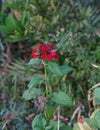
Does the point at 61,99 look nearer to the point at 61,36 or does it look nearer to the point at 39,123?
the point at 39,123

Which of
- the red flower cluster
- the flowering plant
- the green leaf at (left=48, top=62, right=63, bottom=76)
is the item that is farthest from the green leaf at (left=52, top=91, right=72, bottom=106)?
the red flower cluster

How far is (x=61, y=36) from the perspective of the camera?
3195 millimetres

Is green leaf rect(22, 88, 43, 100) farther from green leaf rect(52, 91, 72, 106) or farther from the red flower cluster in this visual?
the red flower cluster

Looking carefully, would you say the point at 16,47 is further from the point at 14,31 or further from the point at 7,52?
the point at 14,31

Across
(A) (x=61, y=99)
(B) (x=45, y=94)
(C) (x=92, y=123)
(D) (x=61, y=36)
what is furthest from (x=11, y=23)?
(C) (x=92, y=123)

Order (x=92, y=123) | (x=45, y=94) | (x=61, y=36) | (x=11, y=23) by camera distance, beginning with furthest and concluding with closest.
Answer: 1. (x=11, y=23)
2. (x=61, y=36)
3. (x=45, y=94)
4. (x=92, y=123)

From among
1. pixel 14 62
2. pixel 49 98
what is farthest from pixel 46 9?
pixel 49 98

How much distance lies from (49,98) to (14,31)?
1090 millimetres

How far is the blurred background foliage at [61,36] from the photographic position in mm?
3227

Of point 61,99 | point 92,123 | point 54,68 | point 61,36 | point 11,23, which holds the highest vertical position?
point 11,23

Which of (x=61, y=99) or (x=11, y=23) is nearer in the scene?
(x=61, y=99)

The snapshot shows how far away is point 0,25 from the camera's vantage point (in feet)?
11.5

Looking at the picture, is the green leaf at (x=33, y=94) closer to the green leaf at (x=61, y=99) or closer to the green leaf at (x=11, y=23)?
the green leaf at (x=61, y=99)

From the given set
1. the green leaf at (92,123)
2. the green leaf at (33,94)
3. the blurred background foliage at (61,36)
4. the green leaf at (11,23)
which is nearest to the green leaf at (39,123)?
the green leaf at (33,94)
